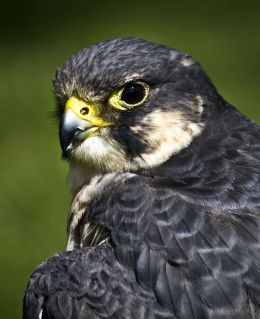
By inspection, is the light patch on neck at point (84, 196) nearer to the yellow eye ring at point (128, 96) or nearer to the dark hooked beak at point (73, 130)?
the dark hooked beak at point (73, 130)

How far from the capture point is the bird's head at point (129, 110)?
393cm

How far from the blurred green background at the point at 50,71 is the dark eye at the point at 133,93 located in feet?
9.08

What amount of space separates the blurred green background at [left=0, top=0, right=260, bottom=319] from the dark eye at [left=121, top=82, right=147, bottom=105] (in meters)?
2.77

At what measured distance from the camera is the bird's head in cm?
393

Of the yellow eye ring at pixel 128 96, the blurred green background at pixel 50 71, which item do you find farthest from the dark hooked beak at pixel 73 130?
the blurred green background at pixel 50 71

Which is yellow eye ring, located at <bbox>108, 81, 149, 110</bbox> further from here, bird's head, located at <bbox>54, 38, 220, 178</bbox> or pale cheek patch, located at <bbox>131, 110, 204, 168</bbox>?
pale cheek patch, located at <bbox>131, 110, 204, 168</bbox>

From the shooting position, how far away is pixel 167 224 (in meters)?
3.54

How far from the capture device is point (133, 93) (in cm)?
394

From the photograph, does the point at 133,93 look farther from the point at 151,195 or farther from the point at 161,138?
the point at 151,195

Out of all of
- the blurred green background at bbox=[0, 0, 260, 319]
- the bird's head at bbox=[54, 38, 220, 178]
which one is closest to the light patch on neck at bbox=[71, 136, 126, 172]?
the bird's head at bbox=[54, 38, 220, 178]

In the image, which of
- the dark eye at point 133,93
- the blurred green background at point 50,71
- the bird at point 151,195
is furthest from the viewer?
the blurred green background at point 50,71

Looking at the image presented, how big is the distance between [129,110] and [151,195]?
0.49 metres

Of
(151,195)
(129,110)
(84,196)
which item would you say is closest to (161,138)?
(129,110)

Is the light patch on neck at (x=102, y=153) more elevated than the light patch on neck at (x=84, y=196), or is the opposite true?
the light patch on neck at (x=102, y=153)
